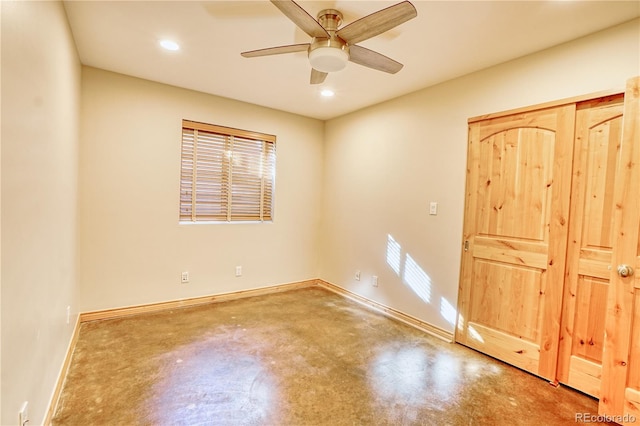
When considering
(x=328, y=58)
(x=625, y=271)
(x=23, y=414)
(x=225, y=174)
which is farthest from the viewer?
(x=225, y=174)

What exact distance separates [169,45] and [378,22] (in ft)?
5.72

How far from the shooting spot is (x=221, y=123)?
3734mm

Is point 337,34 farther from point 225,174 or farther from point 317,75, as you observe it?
point 225,174

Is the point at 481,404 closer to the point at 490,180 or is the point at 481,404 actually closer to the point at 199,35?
the point at 490,180

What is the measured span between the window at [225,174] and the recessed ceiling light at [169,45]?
111 centimetres

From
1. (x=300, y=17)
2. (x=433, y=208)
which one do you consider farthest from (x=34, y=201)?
(x=433, y=208)

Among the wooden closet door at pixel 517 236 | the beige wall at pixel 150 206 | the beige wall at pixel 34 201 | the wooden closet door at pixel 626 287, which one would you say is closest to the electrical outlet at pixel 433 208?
the wooden closet door at pixel 517 236

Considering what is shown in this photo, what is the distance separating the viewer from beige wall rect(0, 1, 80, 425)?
1.12m

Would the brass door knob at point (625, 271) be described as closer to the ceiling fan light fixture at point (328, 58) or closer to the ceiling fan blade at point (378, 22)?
the ceiling fan blade at point (378, 22)

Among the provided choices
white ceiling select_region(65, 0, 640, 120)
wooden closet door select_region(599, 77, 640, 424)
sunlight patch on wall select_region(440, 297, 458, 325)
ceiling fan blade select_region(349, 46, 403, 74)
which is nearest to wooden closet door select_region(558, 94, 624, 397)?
wooden closet door select_region(599, 77, 640, 424)

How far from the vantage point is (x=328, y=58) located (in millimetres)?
1930

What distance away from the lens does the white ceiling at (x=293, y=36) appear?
192 cm

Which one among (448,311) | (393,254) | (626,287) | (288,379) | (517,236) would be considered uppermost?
(517,236)

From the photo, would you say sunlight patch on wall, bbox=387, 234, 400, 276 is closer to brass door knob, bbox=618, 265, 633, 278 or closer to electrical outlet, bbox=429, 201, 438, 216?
electrical outlet, bbox=429, 201, 438, 216
